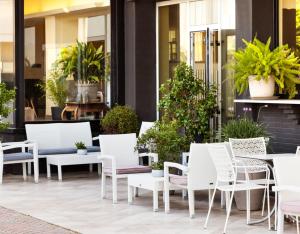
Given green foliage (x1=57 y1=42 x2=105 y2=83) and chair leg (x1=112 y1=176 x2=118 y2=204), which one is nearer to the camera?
chair leg (x1=112 y1=176 x2=118 y2=204)

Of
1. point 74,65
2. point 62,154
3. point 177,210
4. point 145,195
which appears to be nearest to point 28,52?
point 74,65

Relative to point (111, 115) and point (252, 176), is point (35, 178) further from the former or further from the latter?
point (252, 176)

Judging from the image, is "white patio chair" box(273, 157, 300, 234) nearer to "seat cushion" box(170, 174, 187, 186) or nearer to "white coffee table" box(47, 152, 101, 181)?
"seat cushion" box(170, 174, 187, 186)

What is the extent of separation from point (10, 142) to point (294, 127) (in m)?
5.73

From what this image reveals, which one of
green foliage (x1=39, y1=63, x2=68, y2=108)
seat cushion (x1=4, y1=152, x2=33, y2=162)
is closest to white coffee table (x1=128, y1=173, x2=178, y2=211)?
seat cushion (x1=4, y1=152, x2=33, y2=162)

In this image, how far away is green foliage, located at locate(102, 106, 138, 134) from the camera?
15.0 metres

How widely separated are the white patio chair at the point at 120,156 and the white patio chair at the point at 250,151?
1.86m

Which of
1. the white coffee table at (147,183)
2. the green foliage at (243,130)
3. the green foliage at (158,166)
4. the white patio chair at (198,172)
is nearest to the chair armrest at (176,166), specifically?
the white patio chair at (198,172)

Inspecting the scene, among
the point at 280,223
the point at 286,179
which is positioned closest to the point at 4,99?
the point at 286,179

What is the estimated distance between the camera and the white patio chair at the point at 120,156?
458 inches

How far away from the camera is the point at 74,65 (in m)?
16.0

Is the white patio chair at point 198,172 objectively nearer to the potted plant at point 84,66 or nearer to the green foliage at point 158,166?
the green foliage at point 158,166

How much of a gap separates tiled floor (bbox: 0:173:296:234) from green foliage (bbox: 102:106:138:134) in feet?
5.20

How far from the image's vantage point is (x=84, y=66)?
52.7 ft
